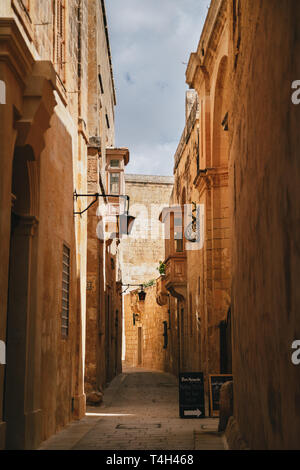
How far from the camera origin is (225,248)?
15.4 m

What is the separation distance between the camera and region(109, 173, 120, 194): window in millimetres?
21391

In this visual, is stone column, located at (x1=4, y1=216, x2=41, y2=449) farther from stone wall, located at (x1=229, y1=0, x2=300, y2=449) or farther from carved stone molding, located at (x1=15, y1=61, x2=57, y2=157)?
stone wall, located at (x1=229, y1=0, x2=300, y2=449)

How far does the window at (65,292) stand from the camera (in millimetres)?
10781

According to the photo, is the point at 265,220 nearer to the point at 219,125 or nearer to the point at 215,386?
the point at 215,386

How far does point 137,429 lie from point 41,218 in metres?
4.13

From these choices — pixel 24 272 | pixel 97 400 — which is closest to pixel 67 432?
pixel 24 272

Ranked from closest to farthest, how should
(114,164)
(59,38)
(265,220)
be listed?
(265,220) < (59,38) < (114,164)

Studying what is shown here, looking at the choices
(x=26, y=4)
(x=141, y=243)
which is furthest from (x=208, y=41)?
(x=141, y=243)

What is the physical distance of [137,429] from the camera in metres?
10.3

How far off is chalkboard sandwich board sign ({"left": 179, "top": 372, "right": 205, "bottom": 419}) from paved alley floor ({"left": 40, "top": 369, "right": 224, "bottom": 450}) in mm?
275

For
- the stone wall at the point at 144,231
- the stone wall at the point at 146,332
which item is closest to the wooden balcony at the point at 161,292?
the stone wall at the point at 146,332

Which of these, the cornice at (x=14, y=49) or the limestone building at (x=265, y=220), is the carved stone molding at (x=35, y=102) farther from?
the limestone building at (x=265, y=220)

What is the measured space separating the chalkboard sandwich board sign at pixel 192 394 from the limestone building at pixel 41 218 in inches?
80.7

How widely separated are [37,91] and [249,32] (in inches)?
96.0
